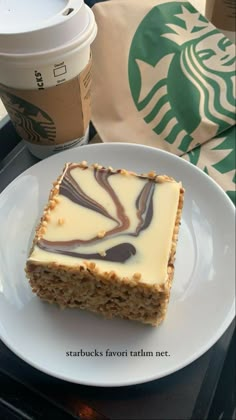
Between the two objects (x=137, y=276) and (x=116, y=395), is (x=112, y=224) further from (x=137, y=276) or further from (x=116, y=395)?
(x=116, y=395)

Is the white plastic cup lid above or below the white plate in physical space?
above

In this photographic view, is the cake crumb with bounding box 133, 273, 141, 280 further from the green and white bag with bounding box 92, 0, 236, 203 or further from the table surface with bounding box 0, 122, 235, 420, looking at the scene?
the green and white bag with bounding box 92, 0, 236, 203

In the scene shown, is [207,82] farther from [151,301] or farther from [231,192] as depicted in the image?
[151,301]

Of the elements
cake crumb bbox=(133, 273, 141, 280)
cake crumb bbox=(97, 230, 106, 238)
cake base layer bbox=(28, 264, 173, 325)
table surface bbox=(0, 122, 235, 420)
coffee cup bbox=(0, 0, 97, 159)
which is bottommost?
table surface bbox=(0, 122, 235, 420)

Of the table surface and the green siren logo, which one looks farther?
the green siren logo

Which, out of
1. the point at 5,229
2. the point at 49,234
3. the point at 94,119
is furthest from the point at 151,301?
the point at 94,119

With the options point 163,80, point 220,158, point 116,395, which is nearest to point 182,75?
point 163,80

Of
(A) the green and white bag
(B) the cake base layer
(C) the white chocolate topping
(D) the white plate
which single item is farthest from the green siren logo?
(B) the cake base layer
